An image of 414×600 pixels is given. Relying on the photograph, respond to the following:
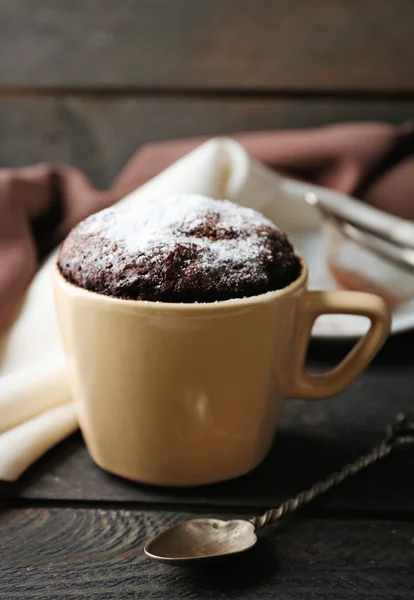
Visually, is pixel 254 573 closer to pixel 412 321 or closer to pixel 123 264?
pixel 123 264

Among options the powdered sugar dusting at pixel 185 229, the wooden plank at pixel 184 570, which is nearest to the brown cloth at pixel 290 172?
the powdered sugar dusting at pixel 185 229

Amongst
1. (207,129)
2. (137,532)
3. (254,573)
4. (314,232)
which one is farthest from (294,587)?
(207,129)

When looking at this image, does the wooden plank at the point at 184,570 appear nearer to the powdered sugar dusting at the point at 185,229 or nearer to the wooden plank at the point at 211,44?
the powdered sugar dusting at the point at 185,229

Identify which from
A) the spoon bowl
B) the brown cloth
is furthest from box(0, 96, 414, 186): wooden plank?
the spoon bowl

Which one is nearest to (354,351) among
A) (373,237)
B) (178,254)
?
(178,254)

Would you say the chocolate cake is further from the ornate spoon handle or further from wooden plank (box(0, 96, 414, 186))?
wooden plank (box(0, 96, 414, 186))
